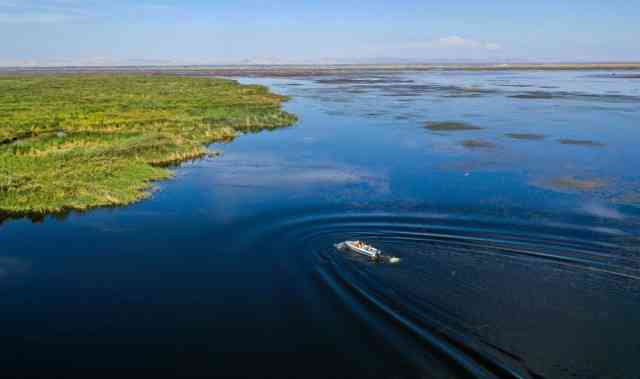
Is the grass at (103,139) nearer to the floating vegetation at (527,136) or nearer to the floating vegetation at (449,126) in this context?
the floating vegetation at (449,126)

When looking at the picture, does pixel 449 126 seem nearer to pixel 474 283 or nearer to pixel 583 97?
pixel 474 283

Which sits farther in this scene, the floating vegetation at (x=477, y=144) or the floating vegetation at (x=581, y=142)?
the floating vegetation at (x=581, y=142)

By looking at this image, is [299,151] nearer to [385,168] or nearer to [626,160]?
[385,168]

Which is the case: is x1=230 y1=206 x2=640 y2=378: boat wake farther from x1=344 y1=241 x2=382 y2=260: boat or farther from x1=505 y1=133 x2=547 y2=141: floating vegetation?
x1=505 y1=133 x2=547 y2=141: floating vegetation

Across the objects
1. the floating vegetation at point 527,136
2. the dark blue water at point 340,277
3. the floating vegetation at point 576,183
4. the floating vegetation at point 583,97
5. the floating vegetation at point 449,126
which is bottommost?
the dark blue water at point 340,277

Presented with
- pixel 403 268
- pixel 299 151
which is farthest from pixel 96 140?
pixel 403 268

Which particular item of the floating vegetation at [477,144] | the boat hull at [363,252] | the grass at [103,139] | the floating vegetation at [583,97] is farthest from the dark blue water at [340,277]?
the floating vegetation at [583,97]
